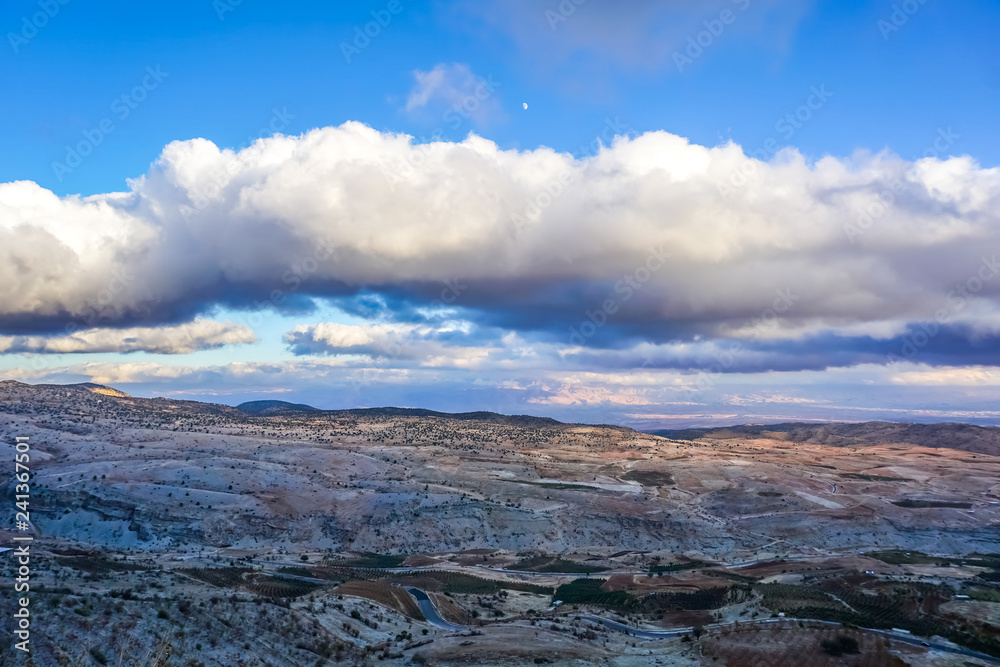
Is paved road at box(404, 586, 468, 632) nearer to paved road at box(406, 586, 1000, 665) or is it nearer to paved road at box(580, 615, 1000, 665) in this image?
paved road at box(406, 586, 1000, 665)

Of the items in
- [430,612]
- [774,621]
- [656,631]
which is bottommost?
[656,631]

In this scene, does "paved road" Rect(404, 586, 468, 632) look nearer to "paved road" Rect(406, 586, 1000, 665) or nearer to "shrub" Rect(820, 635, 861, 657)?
"paved road" Rect(406, 586, 1000, 665)

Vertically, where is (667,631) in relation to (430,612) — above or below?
below

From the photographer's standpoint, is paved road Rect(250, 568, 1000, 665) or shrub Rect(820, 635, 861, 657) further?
paved road Rect(250, 568, 1000, 665)

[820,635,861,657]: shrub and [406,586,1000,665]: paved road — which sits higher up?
[820,635,861,657]: shrub

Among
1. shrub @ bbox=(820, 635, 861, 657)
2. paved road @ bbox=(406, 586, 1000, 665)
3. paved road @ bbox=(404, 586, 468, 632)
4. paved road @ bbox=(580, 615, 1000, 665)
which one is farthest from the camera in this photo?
paved road @ bbox=(404, 586, 468, 632)

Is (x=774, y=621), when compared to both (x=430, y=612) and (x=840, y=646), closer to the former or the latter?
(x=840, y=646)

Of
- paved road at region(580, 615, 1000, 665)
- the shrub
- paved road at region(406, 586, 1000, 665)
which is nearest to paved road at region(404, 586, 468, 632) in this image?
paved road at region(406, 586, 1000, 665)

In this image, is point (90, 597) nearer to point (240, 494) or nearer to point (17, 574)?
point (17, 574)

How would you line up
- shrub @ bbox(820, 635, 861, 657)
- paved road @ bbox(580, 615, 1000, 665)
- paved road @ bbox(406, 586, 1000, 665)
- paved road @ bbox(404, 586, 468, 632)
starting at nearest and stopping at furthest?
shrub @ bbox(820, 635, 861, 657)
paved road @ bbox(580, 615, 1000, 665)
paved road @ bbox(406, 586, 1000, 665)
paved road @ bbox(404, 586, 468, 632)

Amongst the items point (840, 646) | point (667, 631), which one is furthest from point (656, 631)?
point (840, 646)

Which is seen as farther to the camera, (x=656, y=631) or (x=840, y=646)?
(x=656, y=631)

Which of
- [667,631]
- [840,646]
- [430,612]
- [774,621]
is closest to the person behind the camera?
[840,646]
